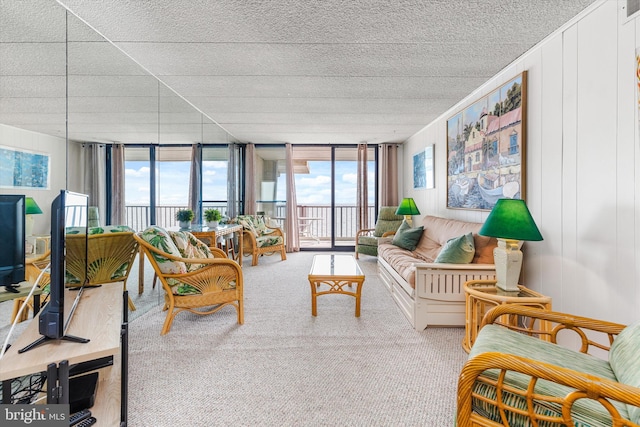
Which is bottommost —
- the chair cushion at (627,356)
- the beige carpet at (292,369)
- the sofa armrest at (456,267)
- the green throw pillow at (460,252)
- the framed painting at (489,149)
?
the beige carpet at (292,369)

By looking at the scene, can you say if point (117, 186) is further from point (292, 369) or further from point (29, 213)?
point (292, 369)

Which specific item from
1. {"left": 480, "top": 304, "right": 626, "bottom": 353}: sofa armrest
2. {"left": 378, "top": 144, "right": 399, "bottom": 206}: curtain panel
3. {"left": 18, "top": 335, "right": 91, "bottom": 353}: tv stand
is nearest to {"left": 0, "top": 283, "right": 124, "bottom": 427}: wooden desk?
{"left": 18, "top": 335, "right": 91, "bottom": 353}: tv stand

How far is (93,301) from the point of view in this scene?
1542 millimetres

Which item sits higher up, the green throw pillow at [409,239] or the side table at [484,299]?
the green throw pillow at [409,239]

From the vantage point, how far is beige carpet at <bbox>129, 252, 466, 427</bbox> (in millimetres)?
1553

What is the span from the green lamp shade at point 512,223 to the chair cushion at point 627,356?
750 millimetres

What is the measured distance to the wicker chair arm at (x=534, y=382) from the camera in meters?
0.86

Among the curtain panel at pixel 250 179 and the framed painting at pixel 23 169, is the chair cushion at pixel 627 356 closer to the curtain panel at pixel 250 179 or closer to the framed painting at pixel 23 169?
the framed painting at pixel 23 169

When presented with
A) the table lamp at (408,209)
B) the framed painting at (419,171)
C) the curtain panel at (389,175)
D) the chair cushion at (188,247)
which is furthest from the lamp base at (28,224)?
the curtain panel at (389,175)

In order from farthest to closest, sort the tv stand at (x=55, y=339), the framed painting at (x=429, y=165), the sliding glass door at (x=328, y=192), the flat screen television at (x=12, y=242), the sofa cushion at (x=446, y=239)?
the sliding glass door at (x=328, y=192)
the framed painting at (x=429, y=165)
the sofa cushion at (x=446, y=239)
the flat screen television at (x=12, y=242)
the tv stand at (x=55, y=339)

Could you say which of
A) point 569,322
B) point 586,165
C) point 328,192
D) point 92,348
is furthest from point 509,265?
point 328,192

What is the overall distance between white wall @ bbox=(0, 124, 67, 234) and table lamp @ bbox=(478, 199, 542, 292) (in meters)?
2.53

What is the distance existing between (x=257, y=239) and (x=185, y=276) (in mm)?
2759

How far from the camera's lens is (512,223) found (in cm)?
198
